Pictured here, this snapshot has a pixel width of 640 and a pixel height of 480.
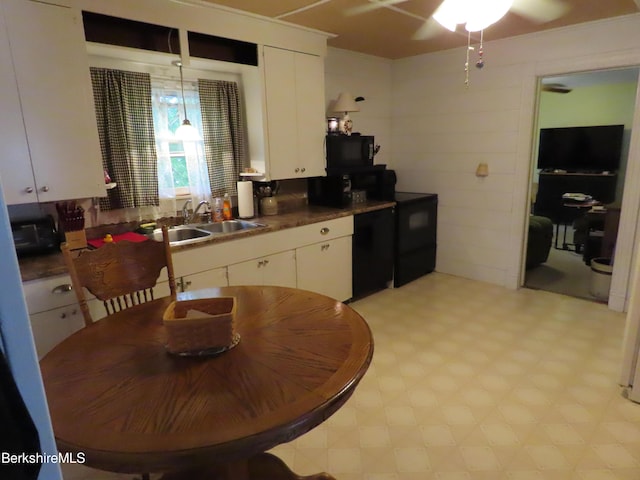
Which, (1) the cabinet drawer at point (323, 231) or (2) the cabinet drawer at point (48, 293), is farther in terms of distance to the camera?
(1) the cabinet drawer at point (323, 231)

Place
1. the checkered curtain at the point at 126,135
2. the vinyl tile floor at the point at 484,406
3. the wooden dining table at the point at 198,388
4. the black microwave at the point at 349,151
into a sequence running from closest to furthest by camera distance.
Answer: the wooden dining table at the point at 198,388, the vinyl tile floor at the point at 484,406, the checkered curtain at the point at 126,135, the black microwave at the point at 349,151

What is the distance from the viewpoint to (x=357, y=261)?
11.9ft

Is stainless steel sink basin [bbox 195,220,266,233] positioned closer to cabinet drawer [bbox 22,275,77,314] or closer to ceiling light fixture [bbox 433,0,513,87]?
cabinet drawer [bbox 22,275,77,314]

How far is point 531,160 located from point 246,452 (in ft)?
12.1

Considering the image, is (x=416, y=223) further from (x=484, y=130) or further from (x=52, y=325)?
(x=52, y=325)

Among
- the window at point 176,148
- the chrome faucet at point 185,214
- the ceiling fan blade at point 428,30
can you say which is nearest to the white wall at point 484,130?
the ceiling fan blade at point 428,30

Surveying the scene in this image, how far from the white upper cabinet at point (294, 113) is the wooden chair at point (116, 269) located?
1.48 meters

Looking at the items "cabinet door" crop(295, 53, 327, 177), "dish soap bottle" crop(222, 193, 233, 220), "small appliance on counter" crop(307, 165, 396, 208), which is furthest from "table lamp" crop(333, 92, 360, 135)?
"dish soap bottle" crop(222, 193, 233, 220)

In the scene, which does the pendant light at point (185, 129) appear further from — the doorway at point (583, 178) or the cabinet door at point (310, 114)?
the doorway at point (583, 178)

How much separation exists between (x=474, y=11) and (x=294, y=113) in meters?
1.74

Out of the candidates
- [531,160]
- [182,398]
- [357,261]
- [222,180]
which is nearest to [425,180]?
[531,160]

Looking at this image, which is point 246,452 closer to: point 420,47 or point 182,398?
point 182,398

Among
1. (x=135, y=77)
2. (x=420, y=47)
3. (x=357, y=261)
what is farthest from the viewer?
(x=420, y=47)

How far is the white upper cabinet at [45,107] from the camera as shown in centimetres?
196
